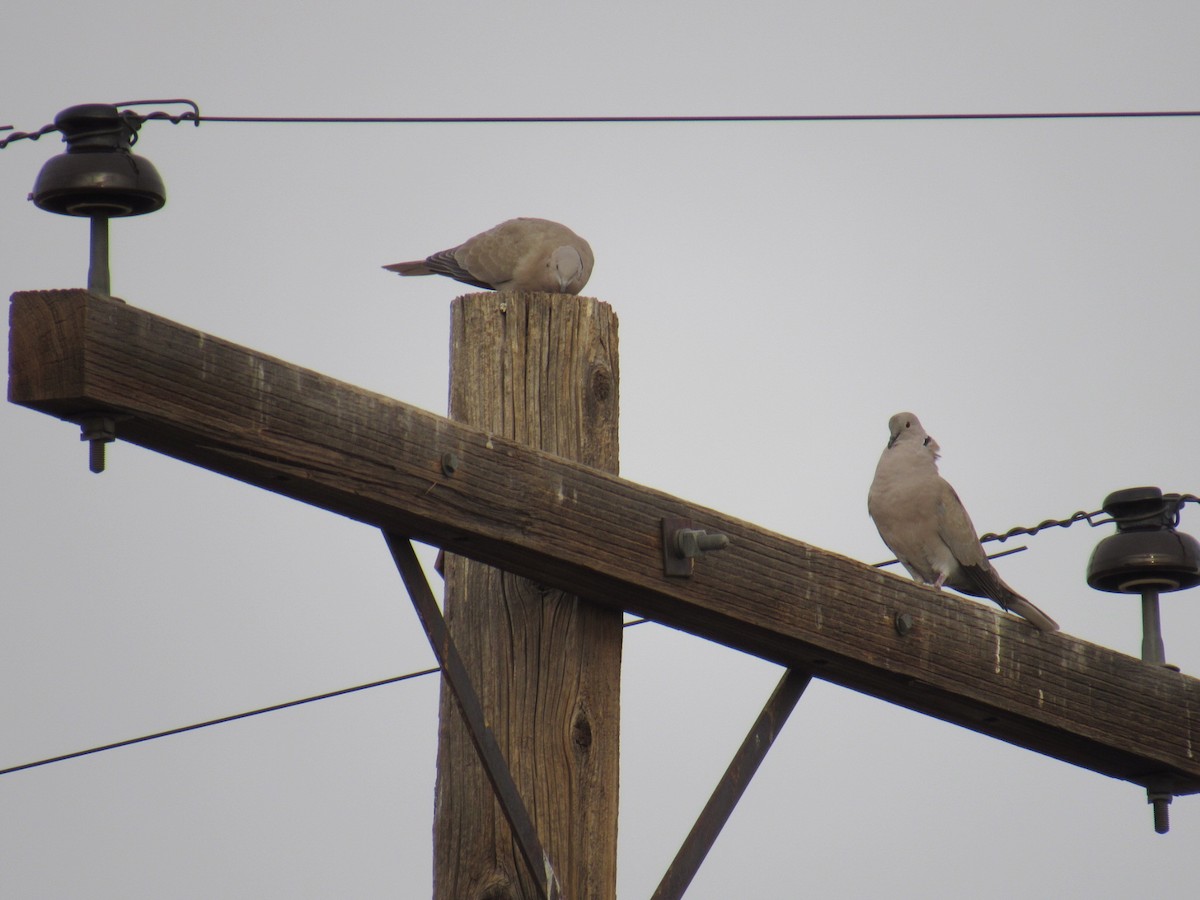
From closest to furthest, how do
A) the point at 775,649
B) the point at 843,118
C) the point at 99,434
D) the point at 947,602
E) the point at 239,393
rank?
the point at 99,434, the point at 239,393, the point at 775,649, the point at 947,602, the point at 843,118

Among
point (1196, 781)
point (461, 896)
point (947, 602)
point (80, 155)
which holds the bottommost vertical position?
point (461, 896)

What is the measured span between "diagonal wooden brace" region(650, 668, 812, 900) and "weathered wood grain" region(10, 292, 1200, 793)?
0.25 ft

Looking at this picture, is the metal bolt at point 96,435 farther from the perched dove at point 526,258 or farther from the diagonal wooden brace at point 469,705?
the perched dove at point 526,258

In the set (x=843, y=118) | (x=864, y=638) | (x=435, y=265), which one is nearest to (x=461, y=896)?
(x=864, y=638)

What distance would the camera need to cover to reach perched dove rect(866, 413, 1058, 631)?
4992 millimetres

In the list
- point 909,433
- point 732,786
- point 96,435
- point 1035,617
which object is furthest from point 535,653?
point 909,433

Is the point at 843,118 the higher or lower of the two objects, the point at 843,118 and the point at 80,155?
the higher

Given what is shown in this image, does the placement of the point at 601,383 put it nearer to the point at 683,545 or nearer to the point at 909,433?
the point at 683,545

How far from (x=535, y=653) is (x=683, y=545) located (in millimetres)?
341

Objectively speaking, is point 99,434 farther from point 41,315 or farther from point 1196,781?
point 1196,781

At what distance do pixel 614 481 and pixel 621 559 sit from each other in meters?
0.14

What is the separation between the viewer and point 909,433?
5.41 m

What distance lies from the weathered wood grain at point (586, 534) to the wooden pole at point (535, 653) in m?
0.13

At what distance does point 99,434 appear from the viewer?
8.31 ft
